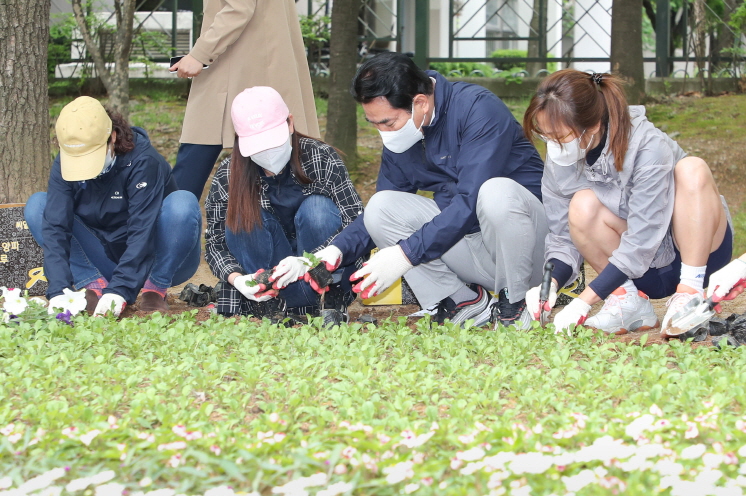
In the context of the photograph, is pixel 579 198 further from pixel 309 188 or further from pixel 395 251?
pixel 309 188

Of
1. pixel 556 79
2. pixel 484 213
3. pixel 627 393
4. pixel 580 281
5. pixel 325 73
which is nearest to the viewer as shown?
pixel 627 393

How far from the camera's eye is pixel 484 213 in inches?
153

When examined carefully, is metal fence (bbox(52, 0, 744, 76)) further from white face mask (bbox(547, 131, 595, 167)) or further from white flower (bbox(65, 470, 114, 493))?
white flower (bbox(65, 470, 114, 493))

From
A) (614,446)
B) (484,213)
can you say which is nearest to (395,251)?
(484,213)

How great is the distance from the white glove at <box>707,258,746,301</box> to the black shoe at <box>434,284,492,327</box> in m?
1.14

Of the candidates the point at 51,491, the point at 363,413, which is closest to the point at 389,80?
the point at 363,413

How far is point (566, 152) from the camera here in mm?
3713

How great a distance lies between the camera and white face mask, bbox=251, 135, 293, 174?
410cm

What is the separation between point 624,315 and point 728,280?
61 cm

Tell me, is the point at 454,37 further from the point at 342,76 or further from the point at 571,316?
the point at 571,316

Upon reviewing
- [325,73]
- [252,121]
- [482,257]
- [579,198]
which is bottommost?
[482,257]

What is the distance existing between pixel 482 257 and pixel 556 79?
3.30 ft

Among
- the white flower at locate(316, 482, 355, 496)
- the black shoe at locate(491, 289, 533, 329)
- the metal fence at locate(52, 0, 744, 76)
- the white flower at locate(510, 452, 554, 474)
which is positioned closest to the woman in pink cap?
the black shoe at locate(491, 289, 533, 329)

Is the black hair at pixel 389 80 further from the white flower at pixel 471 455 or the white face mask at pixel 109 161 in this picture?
the white flower at pixel 471 455
